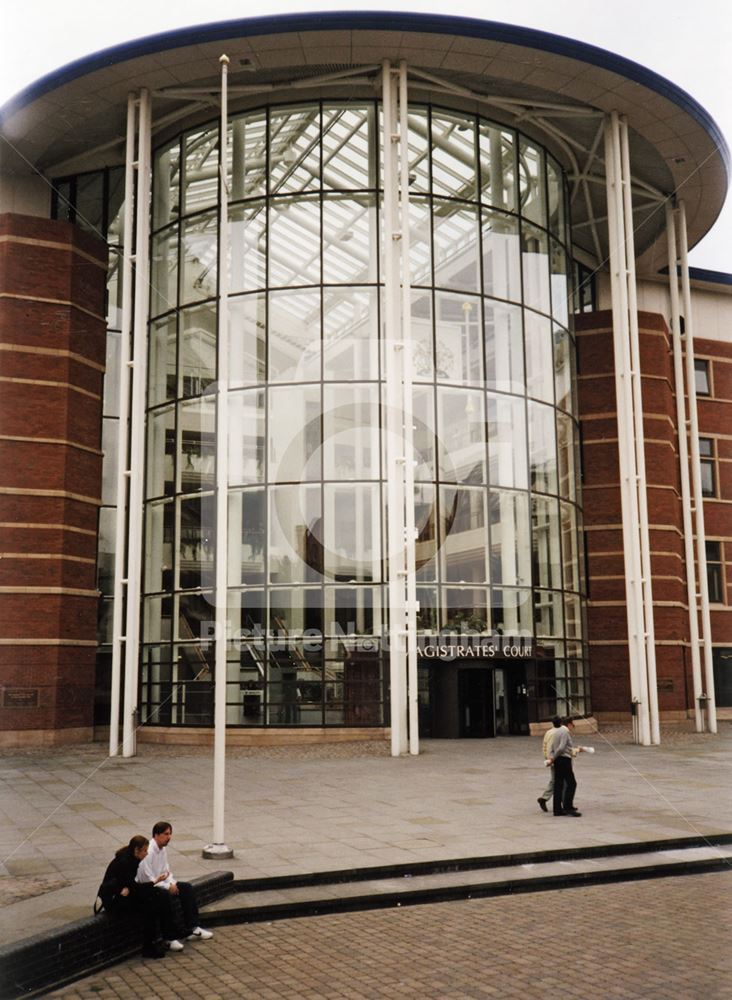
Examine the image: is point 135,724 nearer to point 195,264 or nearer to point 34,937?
point 195,264

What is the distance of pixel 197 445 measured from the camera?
26906 millimetres

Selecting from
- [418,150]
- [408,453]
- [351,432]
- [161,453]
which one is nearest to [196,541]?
[161,453]

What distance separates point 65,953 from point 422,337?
2072 centimetres

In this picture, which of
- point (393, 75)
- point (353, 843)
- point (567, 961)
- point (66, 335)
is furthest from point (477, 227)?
point (567, 961)

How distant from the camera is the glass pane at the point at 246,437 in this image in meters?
25.7

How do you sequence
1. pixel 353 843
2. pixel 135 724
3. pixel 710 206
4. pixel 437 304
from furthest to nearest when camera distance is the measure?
pixel 710 206, pixel 437 304, pixel 135 724, pixel 353 843

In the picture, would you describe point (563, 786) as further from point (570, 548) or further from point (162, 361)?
point (162, 361)

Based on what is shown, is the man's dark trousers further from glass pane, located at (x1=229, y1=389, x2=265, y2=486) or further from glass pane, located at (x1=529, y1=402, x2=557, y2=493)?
glass pane, located at (x1=529, y1=402, x2=557, y2=493)

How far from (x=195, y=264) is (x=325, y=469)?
7219mm

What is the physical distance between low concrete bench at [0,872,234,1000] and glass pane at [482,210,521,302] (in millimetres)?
21747

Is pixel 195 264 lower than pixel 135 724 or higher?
higher

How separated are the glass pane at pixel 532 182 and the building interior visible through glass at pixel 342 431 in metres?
0.11

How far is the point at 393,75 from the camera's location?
80.9 ft

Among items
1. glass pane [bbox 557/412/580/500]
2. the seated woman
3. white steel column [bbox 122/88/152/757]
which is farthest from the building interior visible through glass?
the seated woman
